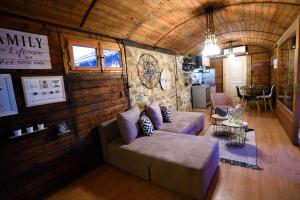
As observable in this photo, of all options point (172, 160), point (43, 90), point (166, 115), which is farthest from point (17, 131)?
point (166, 115)

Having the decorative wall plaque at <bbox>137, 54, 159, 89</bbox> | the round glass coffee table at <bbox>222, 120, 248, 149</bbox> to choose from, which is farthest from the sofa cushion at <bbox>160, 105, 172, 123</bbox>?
the round glass coffee table at <bbox>222, 120, 248, 149</bbox>

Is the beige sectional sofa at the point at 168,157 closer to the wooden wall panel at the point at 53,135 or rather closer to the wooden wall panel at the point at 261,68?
the wooden wall panel at the point at 53,135

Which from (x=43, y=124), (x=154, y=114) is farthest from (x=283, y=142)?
(x=43, y=124)

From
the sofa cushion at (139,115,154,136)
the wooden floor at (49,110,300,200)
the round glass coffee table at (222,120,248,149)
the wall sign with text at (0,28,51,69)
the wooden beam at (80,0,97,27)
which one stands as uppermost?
the wooden beam at (80,0,97,27)

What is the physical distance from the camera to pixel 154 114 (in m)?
2.98

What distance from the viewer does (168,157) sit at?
1.90 m

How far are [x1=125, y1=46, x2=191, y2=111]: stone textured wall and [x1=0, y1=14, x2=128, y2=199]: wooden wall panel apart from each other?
2.15 ft

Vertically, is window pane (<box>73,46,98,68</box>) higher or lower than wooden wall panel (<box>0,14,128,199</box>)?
higher

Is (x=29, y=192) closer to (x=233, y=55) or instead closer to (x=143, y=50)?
(x=143, y=50)

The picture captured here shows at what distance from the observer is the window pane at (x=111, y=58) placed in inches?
110

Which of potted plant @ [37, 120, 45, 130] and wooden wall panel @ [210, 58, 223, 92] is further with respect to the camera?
wooden wall panel @ [210, 58, 223, 92]

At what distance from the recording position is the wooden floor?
5.84ft

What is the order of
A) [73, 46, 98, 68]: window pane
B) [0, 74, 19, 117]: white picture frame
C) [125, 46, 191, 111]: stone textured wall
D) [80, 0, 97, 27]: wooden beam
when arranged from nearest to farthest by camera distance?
[0, 74, 19, 117]: white picture frame, [80, 0, 97, 27]: wooden beam, [73, 46, 98, 68]: window pane, [125, 46, 191, 111]: stone textured wall

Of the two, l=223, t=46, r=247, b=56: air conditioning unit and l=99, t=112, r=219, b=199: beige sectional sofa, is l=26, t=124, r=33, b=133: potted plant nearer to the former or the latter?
l=99, t=112, r=219, b=199: beige sectional sofa
